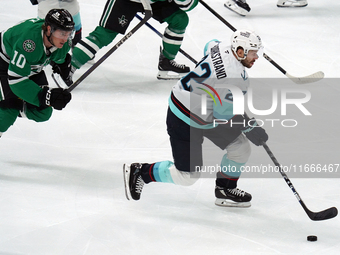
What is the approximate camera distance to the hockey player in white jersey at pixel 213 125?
270 cm

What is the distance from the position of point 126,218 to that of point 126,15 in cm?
199

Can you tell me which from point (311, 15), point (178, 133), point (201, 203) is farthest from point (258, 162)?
point (311, 15)

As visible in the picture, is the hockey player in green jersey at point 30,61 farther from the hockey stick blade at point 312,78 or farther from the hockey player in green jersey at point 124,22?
the hockey stick blade at point 312,78

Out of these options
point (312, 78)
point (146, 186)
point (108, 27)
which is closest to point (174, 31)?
point (108, 27)

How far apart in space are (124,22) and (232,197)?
1.95m

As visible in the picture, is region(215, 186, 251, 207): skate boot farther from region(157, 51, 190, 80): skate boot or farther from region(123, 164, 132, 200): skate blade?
region(157, 51, 190, 80): skate boot

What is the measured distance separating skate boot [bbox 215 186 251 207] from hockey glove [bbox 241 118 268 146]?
0.35 metres

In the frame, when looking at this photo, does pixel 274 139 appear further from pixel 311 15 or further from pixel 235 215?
pixel 311 15

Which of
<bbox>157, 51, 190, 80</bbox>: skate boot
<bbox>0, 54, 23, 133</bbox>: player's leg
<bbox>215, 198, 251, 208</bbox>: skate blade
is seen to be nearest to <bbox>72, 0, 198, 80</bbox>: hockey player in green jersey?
<bbox>157, 51, 190, 80</bbox>: skate boot

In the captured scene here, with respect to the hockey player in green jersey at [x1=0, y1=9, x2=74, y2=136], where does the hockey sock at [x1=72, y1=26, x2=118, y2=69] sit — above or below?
below

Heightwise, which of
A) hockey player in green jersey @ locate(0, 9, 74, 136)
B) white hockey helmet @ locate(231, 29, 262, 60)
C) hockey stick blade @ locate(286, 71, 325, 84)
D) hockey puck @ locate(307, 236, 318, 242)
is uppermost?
white hockey helmet @ locate(231, 29, 262, 60)

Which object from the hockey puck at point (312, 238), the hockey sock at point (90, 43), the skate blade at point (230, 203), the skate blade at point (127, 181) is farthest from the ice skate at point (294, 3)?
the hockey puck at point (312, 238)

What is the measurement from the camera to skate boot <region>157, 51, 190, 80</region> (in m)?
4.71

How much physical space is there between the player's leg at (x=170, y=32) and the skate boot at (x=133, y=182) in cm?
176
